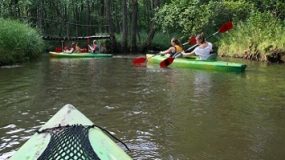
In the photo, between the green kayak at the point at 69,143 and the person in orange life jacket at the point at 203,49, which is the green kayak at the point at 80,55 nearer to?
the person in orange life jacket at the point at 203,49

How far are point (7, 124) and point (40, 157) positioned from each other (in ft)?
12.0

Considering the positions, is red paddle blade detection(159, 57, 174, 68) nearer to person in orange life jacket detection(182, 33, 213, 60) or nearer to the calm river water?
person in orange life jacket detection(182, 33, 213, 60)

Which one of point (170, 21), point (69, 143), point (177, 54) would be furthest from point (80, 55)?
point (69, 143)

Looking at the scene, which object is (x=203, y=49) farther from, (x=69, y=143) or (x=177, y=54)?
(x=69, y=143)

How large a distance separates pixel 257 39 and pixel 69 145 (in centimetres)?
→ 1589

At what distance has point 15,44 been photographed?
1673cm

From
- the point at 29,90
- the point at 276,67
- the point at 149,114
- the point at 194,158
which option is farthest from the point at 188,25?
the point at 194,158

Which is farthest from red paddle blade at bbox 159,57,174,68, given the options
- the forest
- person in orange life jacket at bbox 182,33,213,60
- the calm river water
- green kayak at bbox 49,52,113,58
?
green kayak at bbox 49,52,113,58

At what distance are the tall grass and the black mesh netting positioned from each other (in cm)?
1415

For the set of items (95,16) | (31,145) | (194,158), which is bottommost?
(194,158)

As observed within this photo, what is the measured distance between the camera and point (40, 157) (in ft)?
10.8

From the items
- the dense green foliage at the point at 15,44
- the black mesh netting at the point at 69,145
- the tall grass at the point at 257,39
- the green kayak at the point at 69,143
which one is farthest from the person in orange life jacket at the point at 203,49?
the black mesh netting at the point at 69,145

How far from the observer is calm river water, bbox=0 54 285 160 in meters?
5.58

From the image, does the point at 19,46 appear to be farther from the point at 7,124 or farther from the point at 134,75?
the point at 7,124
